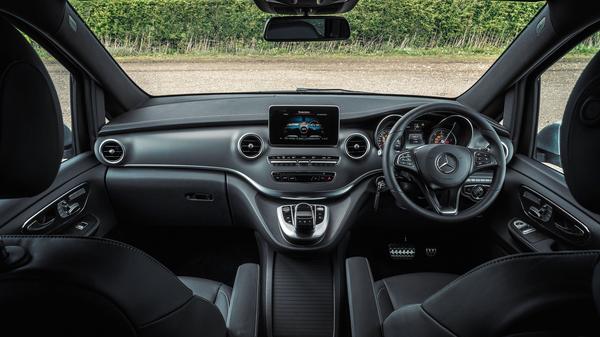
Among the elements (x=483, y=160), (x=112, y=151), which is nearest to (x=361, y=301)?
(x=483, y=160)

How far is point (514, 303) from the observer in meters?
1.00

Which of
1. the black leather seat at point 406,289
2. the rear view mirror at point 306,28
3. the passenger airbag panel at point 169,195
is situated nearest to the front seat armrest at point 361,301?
the black leather seat at point 406,289

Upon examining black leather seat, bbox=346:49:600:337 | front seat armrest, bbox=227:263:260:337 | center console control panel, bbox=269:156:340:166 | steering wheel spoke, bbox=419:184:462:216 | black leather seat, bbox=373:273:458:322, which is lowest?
black leather seat, bbox=373:273:458:322

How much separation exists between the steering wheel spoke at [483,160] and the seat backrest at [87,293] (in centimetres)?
176

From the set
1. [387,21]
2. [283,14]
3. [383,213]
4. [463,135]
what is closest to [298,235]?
[383,213]

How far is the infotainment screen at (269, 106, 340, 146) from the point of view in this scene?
2.88 m

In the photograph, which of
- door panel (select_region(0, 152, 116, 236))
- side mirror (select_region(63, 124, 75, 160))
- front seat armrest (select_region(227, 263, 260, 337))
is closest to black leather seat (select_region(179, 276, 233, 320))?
front seat armrest (select_region(227, 263, 260, 337))

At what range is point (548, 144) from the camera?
2.81 m

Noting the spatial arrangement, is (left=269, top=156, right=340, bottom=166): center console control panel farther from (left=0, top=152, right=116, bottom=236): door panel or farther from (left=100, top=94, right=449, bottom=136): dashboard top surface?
(left=0, top=152, right=116, bottom=236): door panel

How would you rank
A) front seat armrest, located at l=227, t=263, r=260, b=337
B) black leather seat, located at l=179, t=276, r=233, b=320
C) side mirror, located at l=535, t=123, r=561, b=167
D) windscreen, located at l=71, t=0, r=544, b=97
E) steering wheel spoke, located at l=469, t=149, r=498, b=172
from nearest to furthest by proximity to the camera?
front seat armrest, located at l=227, t=263, r=260, b=337, black leather seat, located at l=179, t=276, r=233, b=320, steering wheel spoke, located at l=469, t=149, r=498, b=172, side mirror, located at l=535, t=123, r=561, b=167, windscreen, located at l=71, t=0, r=544, b=97

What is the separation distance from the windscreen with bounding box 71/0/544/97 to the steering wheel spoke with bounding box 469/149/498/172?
1040 mm

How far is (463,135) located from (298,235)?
1143mm

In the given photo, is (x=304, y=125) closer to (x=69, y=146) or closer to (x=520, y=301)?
(x=69, y=146)

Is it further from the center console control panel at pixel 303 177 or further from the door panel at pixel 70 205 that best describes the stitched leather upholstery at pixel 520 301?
the door panel at pixel 70 205
